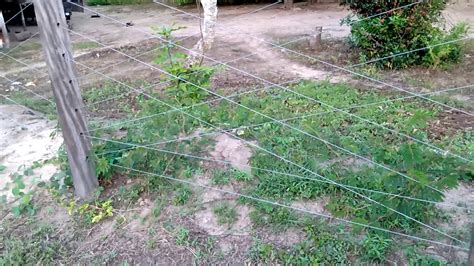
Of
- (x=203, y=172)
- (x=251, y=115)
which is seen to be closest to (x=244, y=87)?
(x=251, y=115)

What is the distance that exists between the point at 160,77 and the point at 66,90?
2899 mm

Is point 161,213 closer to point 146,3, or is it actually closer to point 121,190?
point 121,190

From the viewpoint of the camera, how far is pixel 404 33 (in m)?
4.79

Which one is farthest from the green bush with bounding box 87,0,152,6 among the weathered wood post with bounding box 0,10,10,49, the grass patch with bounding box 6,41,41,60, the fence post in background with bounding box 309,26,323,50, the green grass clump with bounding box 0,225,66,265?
the green grass clump with bounding box 0,225,66,265

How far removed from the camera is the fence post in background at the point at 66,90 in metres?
1.99

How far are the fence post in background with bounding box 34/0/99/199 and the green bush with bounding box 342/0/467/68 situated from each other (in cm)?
351

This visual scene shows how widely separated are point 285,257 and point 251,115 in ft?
3.85

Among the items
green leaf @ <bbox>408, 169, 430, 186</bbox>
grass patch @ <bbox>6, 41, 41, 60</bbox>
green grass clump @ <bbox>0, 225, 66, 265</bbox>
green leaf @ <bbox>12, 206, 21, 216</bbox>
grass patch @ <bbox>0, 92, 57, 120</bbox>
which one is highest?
green leaf @ <bbox>408, 169, 430, 186</bbox>

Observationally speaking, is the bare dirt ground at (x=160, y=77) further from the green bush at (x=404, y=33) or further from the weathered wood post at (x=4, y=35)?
the weathered wood post at (x=4, y=35)

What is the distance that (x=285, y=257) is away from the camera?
200 cm

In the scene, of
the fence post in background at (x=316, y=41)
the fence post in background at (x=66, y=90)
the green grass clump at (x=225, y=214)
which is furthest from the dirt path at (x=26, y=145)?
the fence post in background at (x=316, y=41)

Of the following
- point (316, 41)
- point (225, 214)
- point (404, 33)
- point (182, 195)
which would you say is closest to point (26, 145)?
point (182, 195)

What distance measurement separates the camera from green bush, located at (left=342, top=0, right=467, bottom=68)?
4715mm

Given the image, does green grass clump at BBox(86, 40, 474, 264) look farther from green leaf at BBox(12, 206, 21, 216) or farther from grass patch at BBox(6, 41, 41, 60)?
grass patch at BBox(6, 41, 41, 60)
